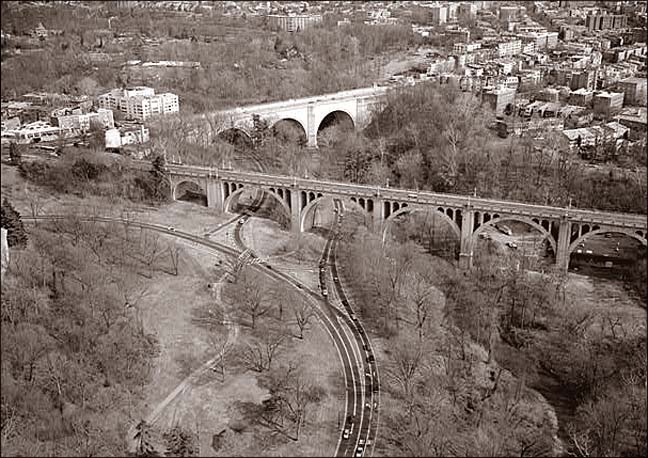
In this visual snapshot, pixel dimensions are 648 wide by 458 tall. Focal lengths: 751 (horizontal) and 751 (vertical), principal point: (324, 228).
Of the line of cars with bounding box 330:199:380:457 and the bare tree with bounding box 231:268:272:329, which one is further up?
the bare tree with bounding box 231:268:272:329

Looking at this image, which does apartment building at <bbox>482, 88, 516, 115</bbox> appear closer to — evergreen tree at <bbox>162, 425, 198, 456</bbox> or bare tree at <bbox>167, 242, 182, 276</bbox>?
bare tree at <bbox>167, 242, 182, 276</bbox>

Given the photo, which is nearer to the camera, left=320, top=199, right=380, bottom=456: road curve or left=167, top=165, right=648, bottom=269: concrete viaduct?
left=320, top=199, right=380, bottom=456: road curve

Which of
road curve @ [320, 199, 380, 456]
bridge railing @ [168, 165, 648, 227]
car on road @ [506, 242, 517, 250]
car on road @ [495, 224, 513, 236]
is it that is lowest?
car on road @ [506, 242, 517, 250]

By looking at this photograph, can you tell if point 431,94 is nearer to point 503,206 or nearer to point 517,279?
point 503,206

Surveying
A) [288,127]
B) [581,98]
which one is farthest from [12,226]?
[581,98]

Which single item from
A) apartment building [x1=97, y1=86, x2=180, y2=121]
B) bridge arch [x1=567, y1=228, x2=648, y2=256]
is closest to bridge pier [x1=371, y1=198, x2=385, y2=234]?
bridge arch [x1=567, y1=228, x2=648, y2=256]

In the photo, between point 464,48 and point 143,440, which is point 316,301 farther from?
point 464,48

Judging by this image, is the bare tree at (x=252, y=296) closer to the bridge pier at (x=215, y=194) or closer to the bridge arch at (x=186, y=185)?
the bridge pier at (x=215, y=194)
